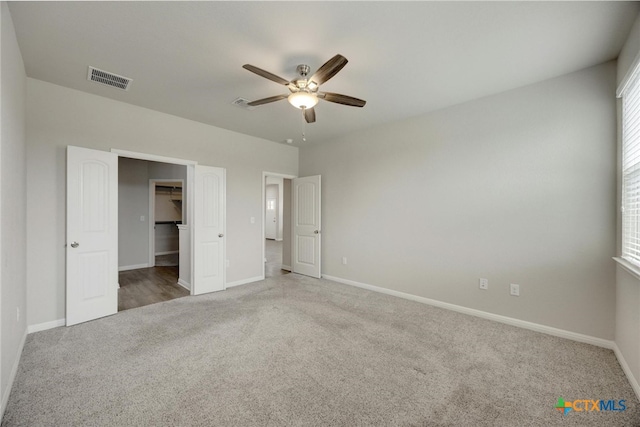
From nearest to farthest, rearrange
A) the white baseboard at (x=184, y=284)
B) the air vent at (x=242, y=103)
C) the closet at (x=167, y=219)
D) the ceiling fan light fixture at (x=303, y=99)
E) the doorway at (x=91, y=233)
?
1. the ceiling fan light fixture at (x=303, y=99)
2. the doorway at (x=91, y=233)
3. the air vent at (x=242, y=103)
4. the white baseboard at (x=184, y=284)
5. the closet at (x=167, y=219)

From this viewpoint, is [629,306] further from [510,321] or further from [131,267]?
[131,267]

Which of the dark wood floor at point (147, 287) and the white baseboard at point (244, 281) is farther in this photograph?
the white baseboard at point (244, 281)

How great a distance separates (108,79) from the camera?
2857 mm

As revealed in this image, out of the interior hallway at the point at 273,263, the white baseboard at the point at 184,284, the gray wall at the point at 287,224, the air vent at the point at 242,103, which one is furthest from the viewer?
the gray wall at the point at 287,224

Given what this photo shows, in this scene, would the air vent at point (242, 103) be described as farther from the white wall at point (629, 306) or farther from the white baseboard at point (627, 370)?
the white baseboard at point (627, 370)

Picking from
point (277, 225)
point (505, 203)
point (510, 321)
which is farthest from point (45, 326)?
point (277, 225)

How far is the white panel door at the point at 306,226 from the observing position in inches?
205

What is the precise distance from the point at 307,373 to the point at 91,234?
2.99 meters

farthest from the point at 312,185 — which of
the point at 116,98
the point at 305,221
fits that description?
the point at 116,98

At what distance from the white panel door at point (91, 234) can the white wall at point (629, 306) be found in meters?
5.06

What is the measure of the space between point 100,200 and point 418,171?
4177mm

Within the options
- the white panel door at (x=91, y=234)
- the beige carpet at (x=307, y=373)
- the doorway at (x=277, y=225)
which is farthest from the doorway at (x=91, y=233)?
the doorway at (x=277, y=225)

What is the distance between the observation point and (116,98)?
3.35m

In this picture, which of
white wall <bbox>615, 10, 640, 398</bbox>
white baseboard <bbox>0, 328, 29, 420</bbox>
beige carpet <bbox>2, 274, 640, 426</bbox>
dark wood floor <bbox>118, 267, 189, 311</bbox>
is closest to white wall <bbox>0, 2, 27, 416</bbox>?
white baseboard <bbox>0, 328, 29, 420</bbox>
